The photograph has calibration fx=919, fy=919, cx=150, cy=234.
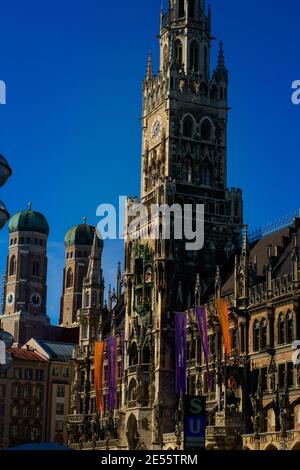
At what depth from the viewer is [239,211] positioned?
341ft

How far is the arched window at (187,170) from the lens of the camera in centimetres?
10294

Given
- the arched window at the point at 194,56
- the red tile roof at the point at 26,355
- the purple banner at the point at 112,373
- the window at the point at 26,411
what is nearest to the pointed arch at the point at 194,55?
the arched window at the point at 194,56

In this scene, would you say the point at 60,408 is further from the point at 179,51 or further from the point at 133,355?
the point at 179,51

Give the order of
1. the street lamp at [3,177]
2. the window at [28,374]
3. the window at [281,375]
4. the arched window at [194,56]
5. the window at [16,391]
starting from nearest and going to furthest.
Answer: the street lamp at [3,177]
the window at [281,375]
the arched window at [194,56]
the window at [16,391]
the window at [28,374]

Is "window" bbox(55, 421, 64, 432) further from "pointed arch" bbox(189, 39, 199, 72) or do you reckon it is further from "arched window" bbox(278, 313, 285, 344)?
"arched window" bbox(278, 313, 285, 344)

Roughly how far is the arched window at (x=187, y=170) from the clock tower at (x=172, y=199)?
113mm

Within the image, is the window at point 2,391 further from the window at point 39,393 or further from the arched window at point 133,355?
the arched window at point 133,355

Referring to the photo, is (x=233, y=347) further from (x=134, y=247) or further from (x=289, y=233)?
(x=134, y=247)

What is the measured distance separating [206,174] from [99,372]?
89.4 ft

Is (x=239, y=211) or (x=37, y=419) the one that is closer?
(x=239, y=211)

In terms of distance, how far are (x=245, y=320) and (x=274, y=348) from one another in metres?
5.47

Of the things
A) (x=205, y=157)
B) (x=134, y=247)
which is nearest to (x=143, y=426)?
(x=134, y=247)

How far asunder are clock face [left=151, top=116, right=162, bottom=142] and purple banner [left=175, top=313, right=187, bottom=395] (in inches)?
968
